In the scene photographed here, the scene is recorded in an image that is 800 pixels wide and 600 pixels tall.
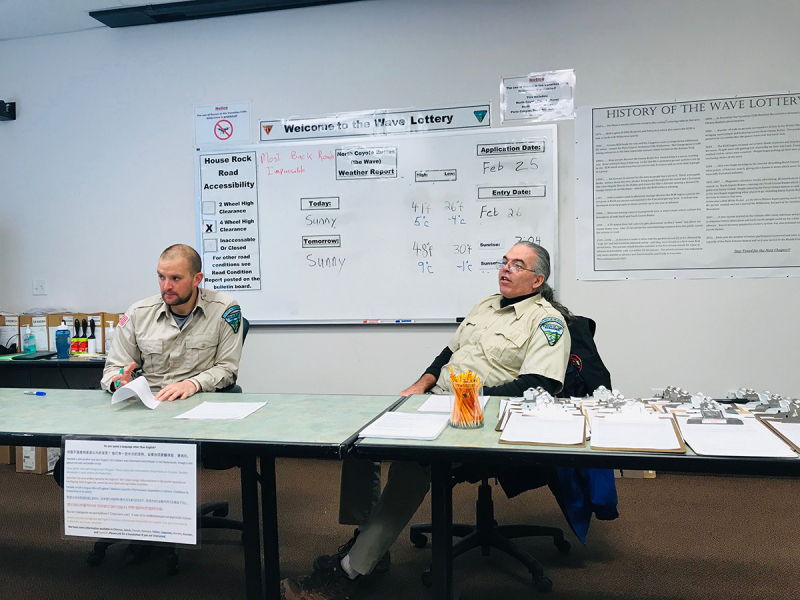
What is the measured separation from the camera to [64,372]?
389 cm

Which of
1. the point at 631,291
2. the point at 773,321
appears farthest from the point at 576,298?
the point at 773,321

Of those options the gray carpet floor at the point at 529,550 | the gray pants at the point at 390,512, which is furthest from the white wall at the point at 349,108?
the gray pants at the point at 390,512

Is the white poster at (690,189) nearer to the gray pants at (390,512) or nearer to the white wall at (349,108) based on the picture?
the white wall at (349,108)

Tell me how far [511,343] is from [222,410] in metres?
1.08

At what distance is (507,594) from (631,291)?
183cm

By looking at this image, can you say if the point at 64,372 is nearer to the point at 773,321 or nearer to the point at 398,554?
the point at 398,554

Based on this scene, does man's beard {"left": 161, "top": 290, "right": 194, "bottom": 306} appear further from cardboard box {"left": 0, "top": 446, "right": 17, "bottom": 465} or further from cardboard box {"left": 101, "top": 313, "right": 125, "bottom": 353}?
cardboard box {"left": 0, "top": 446, "right": 17, "bottom": 465}

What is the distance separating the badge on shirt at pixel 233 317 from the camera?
248 centimetres

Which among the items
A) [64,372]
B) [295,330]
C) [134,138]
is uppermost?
[134,138]

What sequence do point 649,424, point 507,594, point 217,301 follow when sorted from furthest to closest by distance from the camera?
1. point 217,301
2. point 507,594
3. point 649,424

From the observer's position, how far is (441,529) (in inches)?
63.2

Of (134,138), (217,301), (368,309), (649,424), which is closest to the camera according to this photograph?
(649,424)

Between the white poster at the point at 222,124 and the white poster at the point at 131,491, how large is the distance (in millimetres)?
2455

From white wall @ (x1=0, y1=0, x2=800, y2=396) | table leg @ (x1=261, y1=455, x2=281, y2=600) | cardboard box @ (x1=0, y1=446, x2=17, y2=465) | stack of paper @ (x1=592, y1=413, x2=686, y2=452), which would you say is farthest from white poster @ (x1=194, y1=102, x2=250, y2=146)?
stack of paper @ (x1=592, y1=413, x2=686, y2=452)
